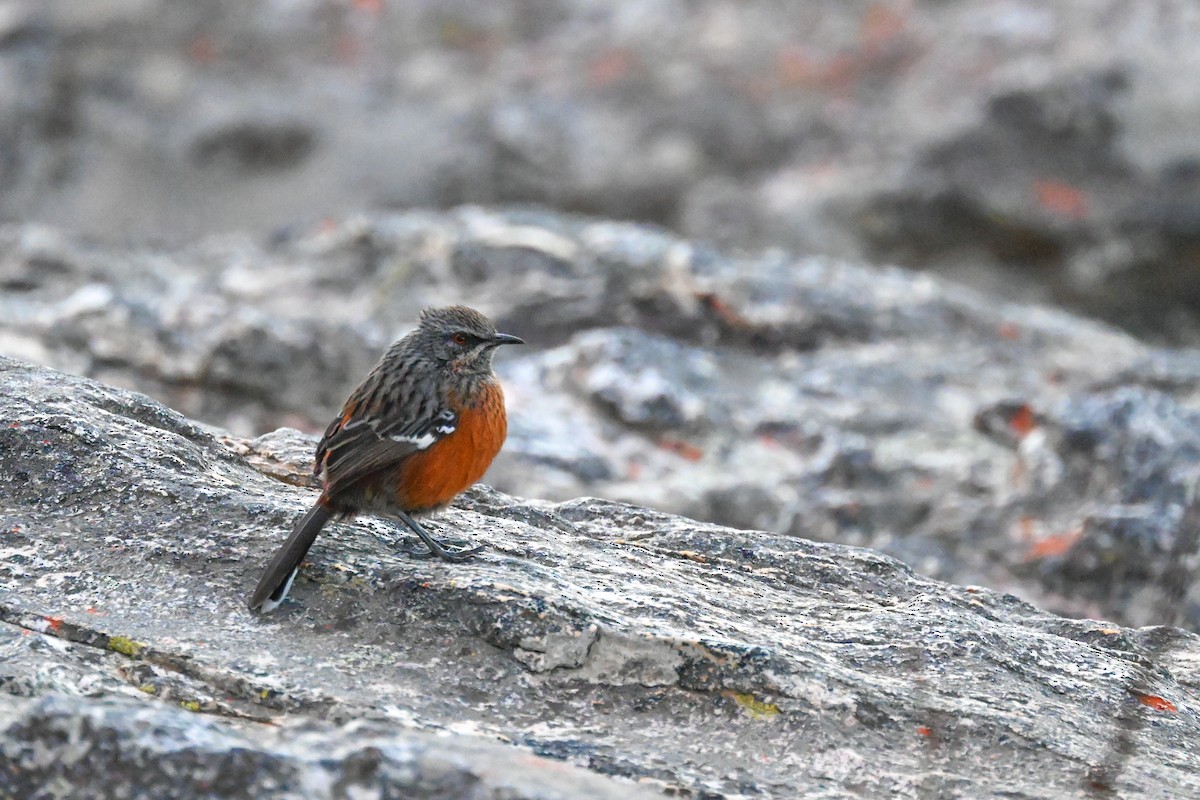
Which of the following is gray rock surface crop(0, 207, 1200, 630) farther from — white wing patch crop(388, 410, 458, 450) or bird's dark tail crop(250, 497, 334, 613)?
bird's dark tail crop(250, 497, 334, 613)

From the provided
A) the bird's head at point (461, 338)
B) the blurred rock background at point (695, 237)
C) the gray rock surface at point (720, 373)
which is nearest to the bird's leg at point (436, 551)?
the bird's head at point (461, 338)

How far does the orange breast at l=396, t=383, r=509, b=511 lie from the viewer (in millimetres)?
5344

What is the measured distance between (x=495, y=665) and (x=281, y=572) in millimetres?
796

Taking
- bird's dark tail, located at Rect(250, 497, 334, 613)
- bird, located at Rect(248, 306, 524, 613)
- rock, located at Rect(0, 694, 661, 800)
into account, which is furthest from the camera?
bird, located at Rect(248, 306, 524, 613)

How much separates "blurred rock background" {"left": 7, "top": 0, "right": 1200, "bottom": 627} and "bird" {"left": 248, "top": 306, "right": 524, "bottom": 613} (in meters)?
2.02

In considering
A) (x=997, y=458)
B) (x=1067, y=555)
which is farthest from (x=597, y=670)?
(x=997, y=458)

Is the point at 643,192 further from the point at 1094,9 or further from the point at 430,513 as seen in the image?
the point at 430,513

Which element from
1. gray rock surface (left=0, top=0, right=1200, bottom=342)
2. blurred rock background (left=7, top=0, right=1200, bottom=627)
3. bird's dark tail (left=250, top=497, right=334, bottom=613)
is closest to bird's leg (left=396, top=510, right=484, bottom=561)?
bird's dark tail (left=250, top=497, right=334, bottom=613)

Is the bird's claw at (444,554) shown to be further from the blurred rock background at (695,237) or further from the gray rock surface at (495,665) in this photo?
the blurred rock background at (695,237)

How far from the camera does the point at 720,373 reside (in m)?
9.27

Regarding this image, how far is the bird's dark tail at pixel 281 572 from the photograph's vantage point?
4445 millimetres

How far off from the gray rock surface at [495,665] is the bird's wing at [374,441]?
0.28 m

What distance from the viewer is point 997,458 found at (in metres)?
8.50

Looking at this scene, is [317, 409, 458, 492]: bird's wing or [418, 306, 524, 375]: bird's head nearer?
[317, 409, 458, 492]: bird's wing
